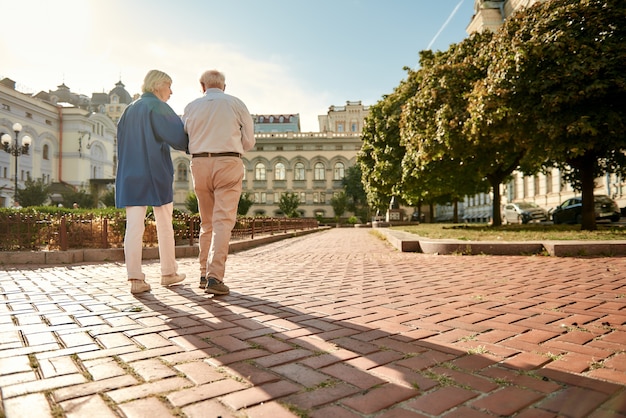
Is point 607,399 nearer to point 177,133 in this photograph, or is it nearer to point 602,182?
point 177,133

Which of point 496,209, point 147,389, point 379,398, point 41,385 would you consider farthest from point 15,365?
point 496,209

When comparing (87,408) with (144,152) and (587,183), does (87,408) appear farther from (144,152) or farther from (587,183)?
(587,183)

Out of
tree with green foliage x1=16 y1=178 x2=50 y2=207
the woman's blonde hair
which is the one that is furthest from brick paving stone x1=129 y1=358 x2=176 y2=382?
tree with green foliage x1=16 y1=178 x2=50 y2=207

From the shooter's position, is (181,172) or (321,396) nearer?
(321,396)

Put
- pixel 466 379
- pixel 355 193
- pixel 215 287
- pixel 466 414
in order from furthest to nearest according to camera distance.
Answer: pixel 355 193 < pixel 215 287 < pixel 466 379 < pixel 466 414

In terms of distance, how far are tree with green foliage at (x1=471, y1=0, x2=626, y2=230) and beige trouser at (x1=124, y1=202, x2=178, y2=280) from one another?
34.0 ft

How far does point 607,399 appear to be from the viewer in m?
1.78

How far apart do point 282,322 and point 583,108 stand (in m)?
11.8

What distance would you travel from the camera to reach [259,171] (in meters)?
63.7

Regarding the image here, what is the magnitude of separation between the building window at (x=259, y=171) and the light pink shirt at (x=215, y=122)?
59.6m

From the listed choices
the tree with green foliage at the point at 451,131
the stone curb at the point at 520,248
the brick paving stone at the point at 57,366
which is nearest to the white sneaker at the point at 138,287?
the brick paving stone at the point at 57,366

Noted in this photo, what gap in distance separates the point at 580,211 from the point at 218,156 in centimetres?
2109

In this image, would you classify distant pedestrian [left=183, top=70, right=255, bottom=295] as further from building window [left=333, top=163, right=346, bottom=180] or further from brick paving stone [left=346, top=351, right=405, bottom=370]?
building window [left=333, top=163, right=346, bottom=180]

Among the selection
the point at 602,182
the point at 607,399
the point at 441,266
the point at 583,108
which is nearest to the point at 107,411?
the point at 607,399
